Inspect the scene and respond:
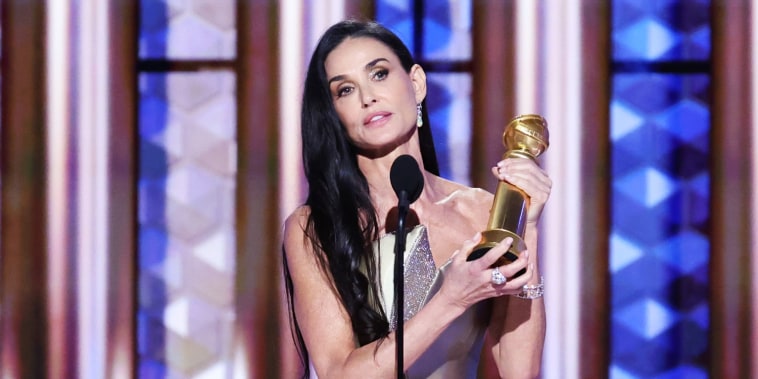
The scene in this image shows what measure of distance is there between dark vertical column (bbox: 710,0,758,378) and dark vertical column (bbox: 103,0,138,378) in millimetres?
1427

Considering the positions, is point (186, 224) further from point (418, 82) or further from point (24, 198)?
point (418, 82)

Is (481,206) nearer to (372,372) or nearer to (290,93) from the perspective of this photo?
(372,372)

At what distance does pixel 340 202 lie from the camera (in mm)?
1442

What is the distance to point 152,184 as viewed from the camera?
2.30 metres

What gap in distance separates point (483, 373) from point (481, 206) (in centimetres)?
78

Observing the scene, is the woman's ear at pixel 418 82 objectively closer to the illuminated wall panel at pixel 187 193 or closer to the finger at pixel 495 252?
the finger at pixel 495 252

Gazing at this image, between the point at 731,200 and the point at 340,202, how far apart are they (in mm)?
1208

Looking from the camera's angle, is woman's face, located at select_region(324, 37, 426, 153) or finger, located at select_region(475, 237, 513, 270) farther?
woman's face, located at select_region(324, 37, 426, 153)

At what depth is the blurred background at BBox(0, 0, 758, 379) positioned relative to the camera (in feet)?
7.26

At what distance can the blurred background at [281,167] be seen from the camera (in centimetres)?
221

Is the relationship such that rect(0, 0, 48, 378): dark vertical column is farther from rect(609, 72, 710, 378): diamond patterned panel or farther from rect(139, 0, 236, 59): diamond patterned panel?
rect(609, 72, 710, 378): diamond patterned panel

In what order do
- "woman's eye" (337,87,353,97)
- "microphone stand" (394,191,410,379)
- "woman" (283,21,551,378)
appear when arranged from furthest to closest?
1. "woman's eye" (337,87,353,97)
2. "woman" (283,21,551,378)
3. "microphone stand" (394,191,410,379)

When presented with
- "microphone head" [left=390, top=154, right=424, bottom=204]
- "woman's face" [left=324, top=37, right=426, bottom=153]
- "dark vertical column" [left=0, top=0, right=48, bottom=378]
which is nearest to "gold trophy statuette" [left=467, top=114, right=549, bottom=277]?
"microphone head" [left=390, top=154, right=424, bottom=204]

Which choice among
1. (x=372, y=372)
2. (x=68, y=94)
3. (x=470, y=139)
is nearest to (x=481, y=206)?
(x=372, y=372)
